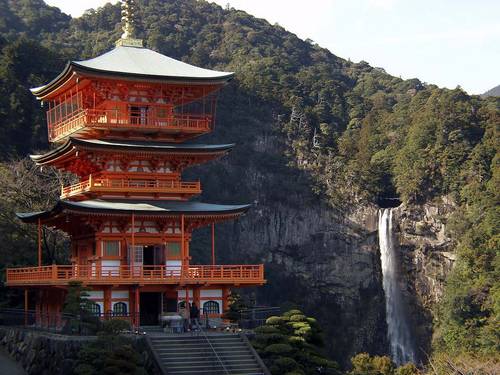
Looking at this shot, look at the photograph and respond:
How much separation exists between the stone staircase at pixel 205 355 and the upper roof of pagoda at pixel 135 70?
964 cm

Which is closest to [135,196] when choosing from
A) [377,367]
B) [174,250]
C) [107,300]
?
[174,250]

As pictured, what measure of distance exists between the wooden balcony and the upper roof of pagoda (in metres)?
6.84

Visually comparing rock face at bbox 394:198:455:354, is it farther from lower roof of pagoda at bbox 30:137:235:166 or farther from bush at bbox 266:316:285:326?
bush at bbox 266:316:285:326

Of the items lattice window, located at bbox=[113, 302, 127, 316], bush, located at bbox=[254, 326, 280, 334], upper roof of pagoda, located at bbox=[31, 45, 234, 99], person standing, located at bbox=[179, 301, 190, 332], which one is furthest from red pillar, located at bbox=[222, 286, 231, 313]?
upper roof of pagoda, located at bbox=[31, 45, 234, 99]

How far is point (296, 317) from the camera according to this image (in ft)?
116

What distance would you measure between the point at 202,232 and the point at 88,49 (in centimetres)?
3164

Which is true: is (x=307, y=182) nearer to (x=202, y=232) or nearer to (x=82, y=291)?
(x=202, y=232)

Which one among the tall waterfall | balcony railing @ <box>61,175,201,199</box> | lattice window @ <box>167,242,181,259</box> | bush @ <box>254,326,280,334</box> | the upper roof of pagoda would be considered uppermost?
the upper roof of pagoda

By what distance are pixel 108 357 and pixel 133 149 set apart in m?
9.69

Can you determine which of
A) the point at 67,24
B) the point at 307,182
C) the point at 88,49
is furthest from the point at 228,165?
the point at 67,24

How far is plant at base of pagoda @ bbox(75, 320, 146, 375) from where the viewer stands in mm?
30938

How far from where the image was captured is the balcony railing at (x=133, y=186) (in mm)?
38812

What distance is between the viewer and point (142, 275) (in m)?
36.9

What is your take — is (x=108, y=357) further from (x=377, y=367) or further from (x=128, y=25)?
(x=128, y=25)
